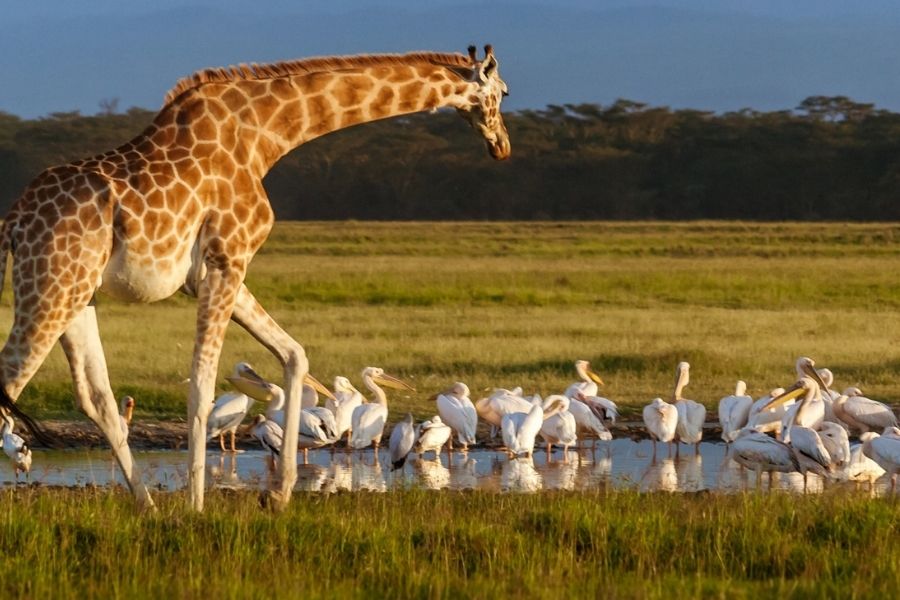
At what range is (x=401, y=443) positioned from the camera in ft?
35.4

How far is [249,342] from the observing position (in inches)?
735

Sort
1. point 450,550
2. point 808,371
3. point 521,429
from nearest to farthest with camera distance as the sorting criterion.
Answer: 1. point 450,550
2. point 521,429
3. point 808,371

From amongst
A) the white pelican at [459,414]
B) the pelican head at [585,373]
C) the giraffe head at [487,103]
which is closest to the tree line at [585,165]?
the pelican head at [585,373]

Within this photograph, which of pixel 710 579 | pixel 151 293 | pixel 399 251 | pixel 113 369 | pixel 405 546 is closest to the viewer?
pixel 710 579

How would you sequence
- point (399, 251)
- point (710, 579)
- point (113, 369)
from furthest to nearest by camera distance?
point (399, 251), point (113, 369), point (710, 579)

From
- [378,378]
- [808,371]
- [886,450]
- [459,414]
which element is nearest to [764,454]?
[886,450]

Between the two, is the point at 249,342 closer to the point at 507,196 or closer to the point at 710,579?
the point at 710,579

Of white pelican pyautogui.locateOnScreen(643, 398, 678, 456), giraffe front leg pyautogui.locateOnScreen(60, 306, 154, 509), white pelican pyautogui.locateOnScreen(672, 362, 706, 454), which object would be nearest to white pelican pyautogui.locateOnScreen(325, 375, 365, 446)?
white pelican pyautogui.locateOnScreen(643, 398, 678, 456)

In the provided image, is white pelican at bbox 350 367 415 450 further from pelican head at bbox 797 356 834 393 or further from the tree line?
the tree line

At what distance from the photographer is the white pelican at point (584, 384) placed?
1255cm

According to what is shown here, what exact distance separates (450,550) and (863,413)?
19.5ft

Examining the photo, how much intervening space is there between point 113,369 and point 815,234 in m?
27.9

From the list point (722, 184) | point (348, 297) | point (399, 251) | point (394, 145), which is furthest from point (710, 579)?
point (394, 145)

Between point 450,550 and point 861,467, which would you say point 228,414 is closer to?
point 861,467
